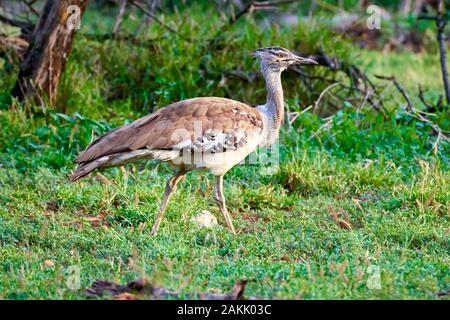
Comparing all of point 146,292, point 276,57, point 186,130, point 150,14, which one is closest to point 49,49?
point 150,14

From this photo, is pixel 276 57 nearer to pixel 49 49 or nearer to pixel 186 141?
pixel 186 141

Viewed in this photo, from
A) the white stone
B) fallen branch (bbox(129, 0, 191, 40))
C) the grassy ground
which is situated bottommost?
the white stone

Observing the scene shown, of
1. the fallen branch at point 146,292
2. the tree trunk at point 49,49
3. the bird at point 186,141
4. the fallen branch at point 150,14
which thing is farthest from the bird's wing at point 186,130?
the fallen branch at point 150,14

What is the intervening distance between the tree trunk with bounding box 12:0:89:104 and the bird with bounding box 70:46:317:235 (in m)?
1.92

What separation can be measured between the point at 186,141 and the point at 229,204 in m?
0.84

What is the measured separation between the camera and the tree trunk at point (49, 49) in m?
6.96

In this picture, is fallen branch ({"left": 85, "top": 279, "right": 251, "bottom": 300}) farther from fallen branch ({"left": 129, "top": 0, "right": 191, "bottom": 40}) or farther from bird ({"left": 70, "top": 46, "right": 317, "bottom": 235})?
fallen branch ({"left": 129, "top": 0, "right": 191, "bottom": 40})

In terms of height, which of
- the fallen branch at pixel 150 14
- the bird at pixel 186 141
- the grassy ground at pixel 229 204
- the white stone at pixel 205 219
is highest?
the fallen branch at pixel 150 14

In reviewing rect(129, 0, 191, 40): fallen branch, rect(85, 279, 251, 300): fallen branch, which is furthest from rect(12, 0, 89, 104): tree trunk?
rect(85, 279, 251, 300): fallen branch

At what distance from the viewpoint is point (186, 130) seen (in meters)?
5.23

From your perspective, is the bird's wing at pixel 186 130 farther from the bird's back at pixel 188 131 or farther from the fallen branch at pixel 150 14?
the fallen branch at pixel 150 14

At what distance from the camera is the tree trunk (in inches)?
274

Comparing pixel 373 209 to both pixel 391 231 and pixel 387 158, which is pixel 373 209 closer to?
pixel 391 231

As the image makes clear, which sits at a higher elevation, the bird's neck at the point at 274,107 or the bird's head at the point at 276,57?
the bird's head at the point at 276,57
